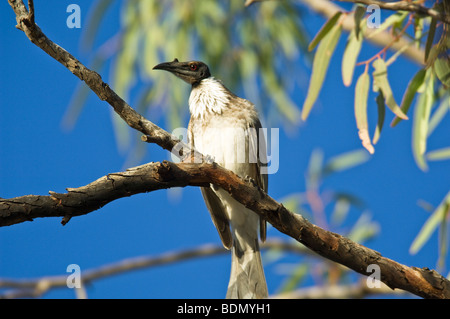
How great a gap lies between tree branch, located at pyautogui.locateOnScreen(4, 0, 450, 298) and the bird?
107 cm

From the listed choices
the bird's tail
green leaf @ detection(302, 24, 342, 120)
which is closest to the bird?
the bird's tail

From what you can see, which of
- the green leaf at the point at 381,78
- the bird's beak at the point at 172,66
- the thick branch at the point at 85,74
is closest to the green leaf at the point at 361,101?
the green leaf at the point at 381,78

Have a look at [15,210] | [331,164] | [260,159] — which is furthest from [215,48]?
[15,210]

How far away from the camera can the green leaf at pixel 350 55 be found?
3.74 metres

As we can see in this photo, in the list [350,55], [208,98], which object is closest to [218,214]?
[208,98]

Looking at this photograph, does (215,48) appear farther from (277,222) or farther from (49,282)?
(277,222)

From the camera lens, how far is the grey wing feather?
426cm

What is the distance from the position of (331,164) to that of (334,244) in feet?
9.60

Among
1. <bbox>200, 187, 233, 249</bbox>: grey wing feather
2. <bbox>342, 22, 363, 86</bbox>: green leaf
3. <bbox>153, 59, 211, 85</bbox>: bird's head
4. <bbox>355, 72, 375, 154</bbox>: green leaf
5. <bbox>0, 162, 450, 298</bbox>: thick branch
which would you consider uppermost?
<bbox>153, 59, 211, 85</bbox>: bird's head

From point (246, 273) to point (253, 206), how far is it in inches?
52.7

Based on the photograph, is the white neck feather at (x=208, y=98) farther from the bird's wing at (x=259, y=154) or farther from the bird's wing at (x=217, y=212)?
the bird's wing at (x=259, y=154)

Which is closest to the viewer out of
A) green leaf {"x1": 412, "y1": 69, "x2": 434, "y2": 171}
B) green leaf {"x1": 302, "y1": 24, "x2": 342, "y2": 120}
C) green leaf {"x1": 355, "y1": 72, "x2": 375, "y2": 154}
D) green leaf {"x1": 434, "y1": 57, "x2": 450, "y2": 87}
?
green leaf {"x1": 355, "y1": 72, "x2": 375, "y2": 154}

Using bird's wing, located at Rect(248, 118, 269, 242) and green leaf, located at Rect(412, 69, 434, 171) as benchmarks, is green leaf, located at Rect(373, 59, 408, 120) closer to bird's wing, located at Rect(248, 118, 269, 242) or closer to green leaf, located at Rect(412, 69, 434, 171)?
green leaf, located at Rect(412, 69, 434, 171)

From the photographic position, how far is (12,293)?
467cm
